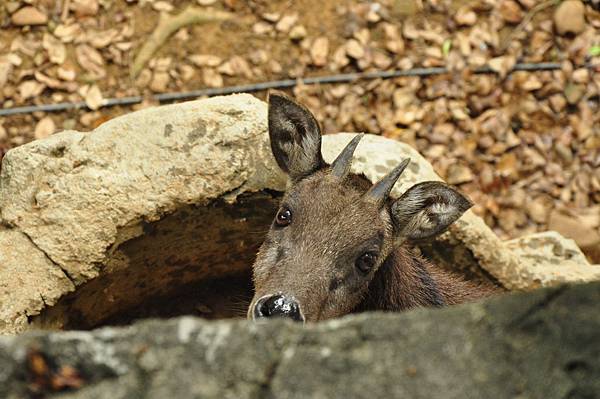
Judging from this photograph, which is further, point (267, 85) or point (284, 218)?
point (267, 85)

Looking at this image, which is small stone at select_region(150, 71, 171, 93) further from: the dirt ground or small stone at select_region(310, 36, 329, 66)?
small stone at select_region(310, 36, 329, 66)

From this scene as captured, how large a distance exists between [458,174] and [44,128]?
4.24 meters

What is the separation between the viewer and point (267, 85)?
8.84 meters

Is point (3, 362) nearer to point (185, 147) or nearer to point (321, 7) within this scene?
point (185, 147)

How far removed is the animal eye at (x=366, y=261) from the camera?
5.38m

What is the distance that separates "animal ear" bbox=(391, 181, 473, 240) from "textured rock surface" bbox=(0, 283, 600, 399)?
9.31 feet

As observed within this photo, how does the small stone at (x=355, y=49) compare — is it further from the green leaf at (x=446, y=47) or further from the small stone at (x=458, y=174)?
the small stone at (x=458, y=174)

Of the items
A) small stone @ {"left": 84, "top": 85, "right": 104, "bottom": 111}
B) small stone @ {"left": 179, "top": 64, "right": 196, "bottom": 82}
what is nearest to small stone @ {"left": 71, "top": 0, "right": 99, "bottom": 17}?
small stone @ {"left": 84, "top": 85, "right": 104, "bottom": 111}

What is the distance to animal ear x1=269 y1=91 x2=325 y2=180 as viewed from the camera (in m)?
5.63

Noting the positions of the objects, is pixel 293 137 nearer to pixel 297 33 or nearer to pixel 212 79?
pixel 212 79

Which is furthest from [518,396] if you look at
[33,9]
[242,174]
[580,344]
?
[33,9]

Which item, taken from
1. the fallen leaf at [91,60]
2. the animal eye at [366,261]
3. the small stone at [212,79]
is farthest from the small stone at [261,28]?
the animal eye at [366,261]

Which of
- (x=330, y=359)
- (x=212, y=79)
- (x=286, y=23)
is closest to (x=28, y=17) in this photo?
(x=212, y=79)

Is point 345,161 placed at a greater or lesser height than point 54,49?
greater
